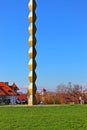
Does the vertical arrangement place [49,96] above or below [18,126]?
above

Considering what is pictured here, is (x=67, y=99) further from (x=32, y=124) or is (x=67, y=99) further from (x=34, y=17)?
(x=32, y=124)

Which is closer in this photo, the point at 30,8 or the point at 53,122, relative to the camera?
the point at 53,122

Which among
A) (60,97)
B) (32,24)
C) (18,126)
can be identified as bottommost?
(18,126)

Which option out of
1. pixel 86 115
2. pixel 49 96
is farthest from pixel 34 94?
pixel 86 115

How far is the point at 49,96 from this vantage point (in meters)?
28.7

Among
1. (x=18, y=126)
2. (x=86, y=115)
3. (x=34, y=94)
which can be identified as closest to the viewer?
(x=18, y=126)

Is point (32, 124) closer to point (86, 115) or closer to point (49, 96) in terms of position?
point (86, 115)

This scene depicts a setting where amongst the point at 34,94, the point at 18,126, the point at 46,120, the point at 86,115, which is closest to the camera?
the point at 18,126

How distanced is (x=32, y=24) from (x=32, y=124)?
49.0 ft

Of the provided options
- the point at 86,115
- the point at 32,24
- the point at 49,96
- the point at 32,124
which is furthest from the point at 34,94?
the point at 32,124

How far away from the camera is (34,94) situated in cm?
2611

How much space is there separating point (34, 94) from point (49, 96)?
2770 mm

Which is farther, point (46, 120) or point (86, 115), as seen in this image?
point (86, 115)

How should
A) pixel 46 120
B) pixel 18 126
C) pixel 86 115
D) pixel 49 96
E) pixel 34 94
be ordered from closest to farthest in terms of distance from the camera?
pixel 18 126
pixel 46 120
pixel 86 115
pixel 34 94
pixel 49 96
